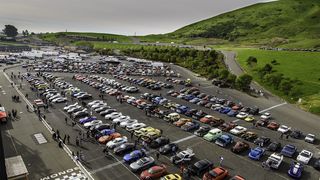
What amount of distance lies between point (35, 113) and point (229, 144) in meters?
40.5

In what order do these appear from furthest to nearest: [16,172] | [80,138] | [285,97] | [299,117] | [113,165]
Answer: [285,97] → [299,117] → [80,138] → [113,165] → [16,172]

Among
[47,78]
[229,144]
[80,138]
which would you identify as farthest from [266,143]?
[47,78]

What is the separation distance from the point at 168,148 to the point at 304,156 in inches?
819

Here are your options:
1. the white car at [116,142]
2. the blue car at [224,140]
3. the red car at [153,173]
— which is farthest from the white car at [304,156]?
the white car at [116,142]

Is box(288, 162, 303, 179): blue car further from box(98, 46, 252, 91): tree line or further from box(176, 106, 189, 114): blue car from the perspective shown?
box(98, 46, 252, 91): tree line

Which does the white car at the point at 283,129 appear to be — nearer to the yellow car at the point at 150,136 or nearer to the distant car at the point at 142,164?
the yellow car at the point at 150,136

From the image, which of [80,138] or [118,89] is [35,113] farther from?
[118,89]

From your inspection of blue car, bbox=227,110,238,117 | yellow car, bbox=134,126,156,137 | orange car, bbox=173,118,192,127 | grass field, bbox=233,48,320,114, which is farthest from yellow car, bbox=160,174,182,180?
grass field, bbox=233,48,320,114

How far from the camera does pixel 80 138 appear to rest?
4591 centimetres

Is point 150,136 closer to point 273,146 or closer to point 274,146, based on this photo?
point 273,146

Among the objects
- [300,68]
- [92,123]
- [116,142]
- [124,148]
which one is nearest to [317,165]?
[124,148]

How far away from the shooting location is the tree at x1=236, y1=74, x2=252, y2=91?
3250 inches

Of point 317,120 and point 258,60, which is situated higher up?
point 258,60

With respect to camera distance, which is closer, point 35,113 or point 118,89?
point 35,113
